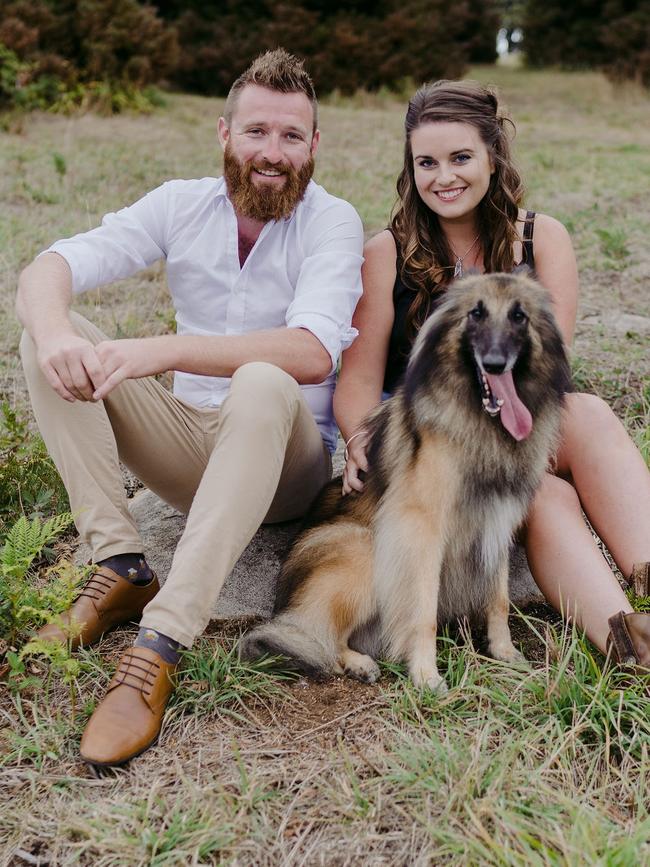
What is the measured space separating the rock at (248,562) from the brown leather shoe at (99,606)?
1.09 feet

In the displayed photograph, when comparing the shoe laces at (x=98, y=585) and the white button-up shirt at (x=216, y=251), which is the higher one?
the white button-up shirt at (x=216, y=251)

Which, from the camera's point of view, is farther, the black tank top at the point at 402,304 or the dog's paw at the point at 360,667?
the black tank top at the point at 402,304

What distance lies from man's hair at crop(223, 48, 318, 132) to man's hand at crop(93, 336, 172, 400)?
3.45 feet

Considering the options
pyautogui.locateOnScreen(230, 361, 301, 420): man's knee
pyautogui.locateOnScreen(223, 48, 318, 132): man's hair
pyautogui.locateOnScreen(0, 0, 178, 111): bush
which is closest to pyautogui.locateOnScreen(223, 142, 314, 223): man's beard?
pyautogui.locateOnScreen(223, 48, 318, 132): man's hair

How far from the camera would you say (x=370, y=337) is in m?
3.07

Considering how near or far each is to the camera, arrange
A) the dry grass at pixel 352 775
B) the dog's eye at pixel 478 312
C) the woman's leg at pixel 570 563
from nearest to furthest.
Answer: the dry grass at pixel 352 775 → the dog's eye at pixel 478 312 → the woman's leg at pixel 570 563

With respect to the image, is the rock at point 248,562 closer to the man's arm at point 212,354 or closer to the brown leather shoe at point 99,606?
the brown leather shoe at point 99,606

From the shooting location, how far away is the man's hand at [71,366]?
7.91ft

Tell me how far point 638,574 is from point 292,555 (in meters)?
1.08

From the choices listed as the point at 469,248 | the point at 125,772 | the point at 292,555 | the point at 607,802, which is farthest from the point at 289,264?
the point at 607,802

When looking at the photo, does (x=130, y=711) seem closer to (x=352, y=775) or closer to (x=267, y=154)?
(x=352, y=775)

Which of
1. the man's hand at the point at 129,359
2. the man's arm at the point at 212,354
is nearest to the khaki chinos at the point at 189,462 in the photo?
the man's arm at the point at 212,354

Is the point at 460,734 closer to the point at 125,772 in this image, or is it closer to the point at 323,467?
the point at 125,772

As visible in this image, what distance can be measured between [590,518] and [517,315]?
80 cm
